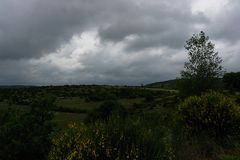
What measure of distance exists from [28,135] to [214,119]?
20.9 feet

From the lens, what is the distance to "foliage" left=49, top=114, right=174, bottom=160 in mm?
8695

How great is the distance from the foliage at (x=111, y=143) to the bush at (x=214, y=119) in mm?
6056

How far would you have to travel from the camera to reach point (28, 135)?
41.9 ft

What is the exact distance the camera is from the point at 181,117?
15.3m

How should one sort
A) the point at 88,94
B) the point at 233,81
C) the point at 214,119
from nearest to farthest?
1. the point at 214,119
2. the point at 233,81
3. the point at 88,94

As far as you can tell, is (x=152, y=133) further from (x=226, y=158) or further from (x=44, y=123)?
(x=44, y=123)

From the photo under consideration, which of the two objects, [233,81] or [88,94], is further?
[88,94]

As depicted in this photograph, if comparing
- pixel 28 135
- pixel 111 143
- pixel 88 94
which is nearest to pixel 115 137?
pixel 111 143

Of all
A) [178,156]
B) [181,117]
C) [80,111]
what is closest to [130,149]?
[178,156]

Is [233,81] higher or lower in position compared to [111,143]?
higher

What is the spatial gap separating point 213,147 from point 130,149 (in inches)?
206

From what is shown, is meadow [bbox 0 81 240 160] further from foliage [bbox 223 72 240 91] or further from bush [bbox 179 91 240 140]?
foliage [bbox 223 72 240 91]

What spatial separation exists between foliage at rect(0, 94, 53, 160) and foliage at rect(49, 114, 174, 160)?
3146 millimetres

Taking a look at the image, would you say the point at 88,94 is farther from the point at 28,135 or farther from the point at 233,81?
the point at 28,135
